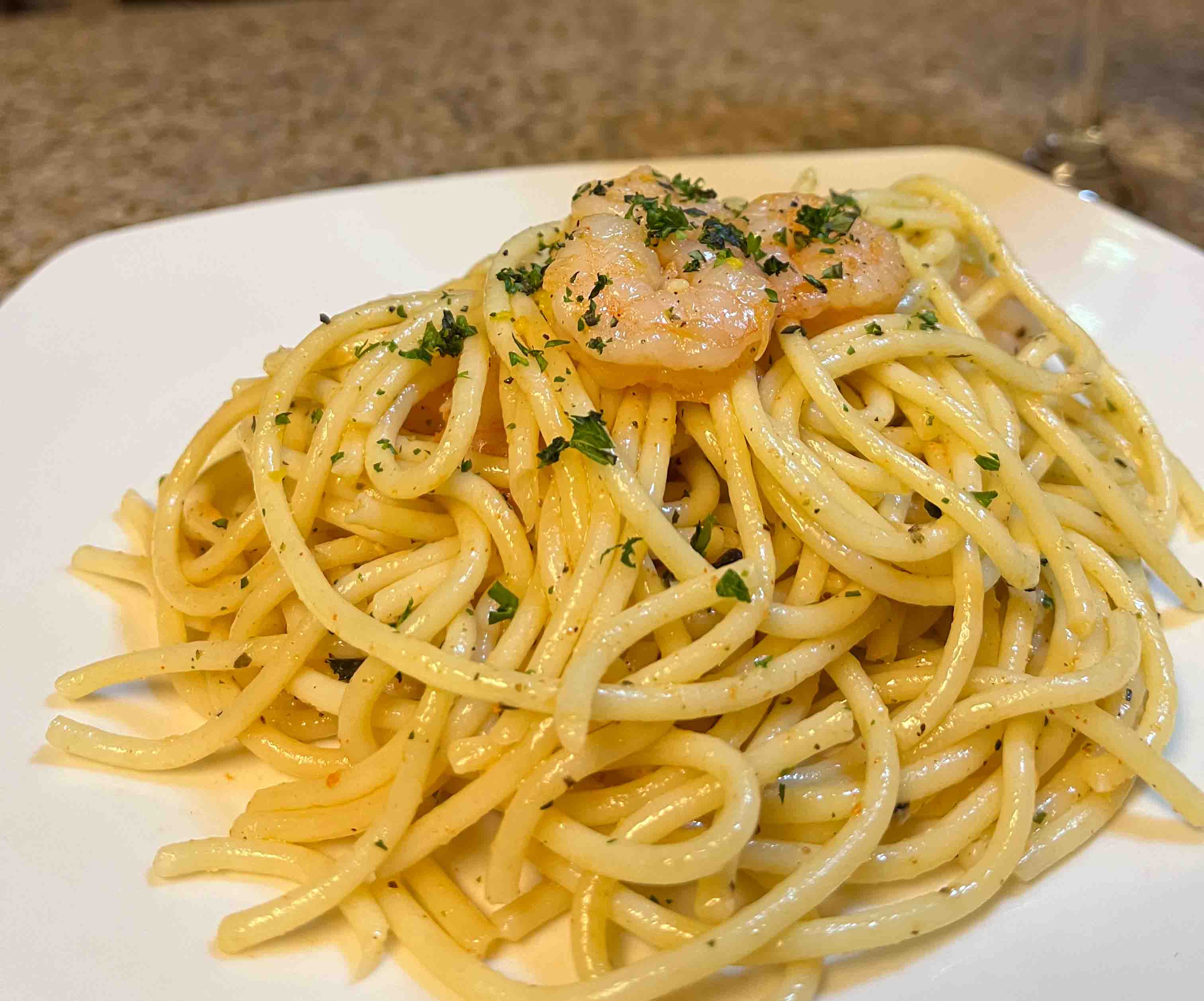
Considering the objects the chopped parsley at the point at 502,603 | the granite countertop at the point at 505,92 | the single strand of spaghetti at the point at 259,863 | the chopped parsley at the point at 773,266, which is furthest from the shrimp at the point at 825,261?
the granite countertop at the point at 505,92

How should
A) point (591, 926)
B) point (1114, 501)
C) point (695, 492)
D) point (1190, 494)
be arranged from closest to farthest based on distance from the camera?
1. point (591, 926)
2. point (695, 492)
3. point (1114, 501)
4. point (1190, 494)

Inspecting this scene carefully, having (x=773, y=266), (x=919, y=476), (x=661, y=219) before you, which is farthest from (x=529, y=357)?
(x=919, y=476)

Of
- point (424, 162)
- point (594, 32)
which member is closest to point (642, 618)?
point (424, 162)

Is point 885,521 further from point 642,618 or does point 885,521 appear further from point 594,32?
point 594,32

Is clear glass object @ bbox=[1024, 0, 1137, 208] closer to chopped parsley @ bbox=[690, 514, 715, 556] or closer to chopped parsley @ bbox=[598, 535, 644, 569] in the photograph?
chopped parsley @ bbox=[690, 514, 715, 556]

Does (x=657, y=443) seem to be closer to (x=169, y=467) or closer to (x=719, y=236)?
(x=719, y=236)

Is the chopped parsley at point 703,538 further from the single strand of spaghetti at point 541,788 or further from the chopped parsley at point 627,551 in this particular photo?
the single strand of spaghetti at point 541,788
